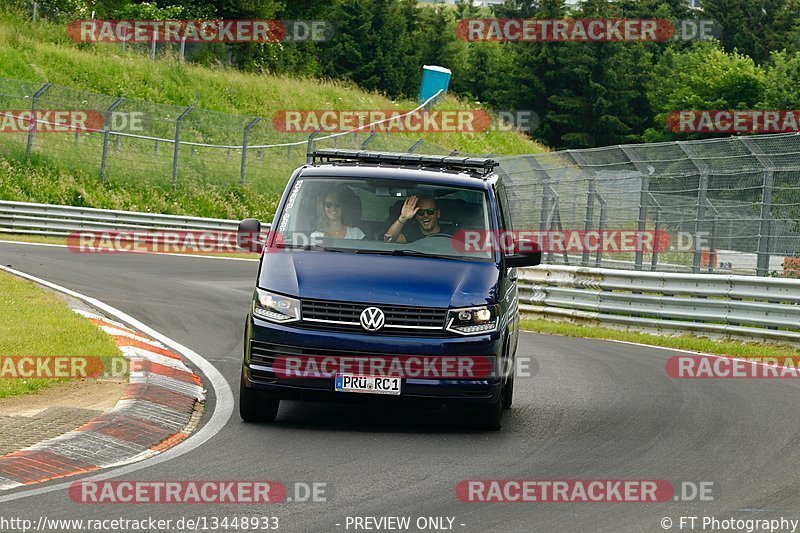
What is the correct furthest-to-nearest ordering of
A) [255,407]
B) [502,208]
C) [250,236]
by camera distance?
1. [502,208]
2. [250,236]
3. [255,407]

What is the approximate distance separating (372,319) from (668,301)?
1183cm

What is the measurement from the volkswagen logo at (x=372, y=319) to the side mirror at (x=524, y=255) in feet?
5.16

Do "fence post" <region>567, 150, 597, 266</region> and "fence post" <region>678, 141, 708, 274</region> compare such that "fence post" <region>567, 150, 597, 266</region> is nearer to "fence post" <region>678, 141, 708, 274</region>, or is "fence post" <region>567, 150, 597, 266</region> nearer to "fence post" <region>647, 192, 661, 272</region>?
"fence post" <region>647, 192, 661, 272</region>

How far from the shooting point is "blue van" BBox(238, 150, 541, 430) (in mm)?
9648

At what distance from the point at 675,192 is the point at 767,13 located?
264 feet

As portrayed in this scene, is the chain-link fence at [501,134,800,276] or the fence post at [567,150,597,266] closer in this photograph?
the chain-link fence at [501,134,800,276]

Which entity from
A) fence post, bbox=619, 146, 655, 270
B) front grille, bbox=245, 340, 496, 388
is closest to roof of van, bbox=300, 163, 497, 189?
front grille, bbox=245, 340, 496, 388

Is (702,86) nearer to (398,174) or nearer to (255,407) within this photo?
(398,174)

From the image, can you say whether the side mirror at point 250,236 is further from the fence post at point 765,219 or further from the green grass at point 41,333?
the fence post at point 765,219

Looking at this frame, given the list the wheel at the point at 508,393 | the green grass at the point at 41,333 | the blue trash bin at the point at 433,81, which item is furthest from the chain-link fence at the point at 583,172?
the blue trash bin at the point at 433,81

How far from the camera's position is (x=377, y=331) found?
31.6 ft

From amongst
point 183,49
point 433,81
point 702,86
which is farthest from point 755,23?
point 183,49

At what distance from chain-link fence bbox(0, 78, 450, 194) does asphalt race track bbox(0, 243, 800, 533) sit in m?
24.0

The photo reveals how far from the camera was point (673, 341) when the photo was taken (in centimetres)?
1948
